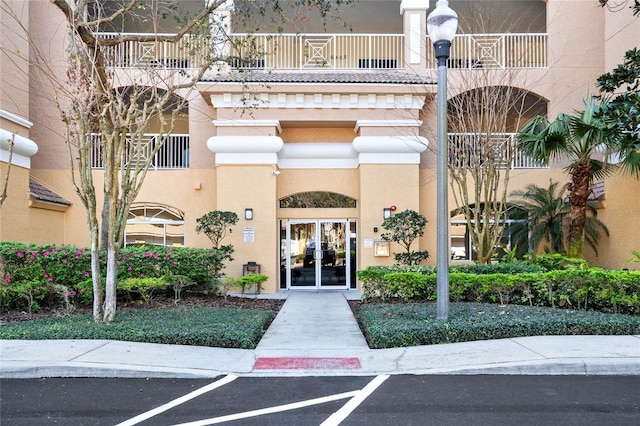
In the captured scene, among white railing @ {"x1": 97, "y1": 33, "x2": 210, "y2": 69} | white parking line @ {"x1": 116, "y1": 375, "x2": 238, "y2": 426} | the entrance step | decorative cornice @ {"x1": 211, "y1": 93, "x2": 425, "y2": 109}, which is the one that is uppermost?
white railing @ {"x1": 97, "y1": 33, "x2": 210, "y2": 69}

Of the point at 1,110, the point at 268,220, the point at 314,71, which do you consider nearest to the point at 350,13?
the point at 314,71

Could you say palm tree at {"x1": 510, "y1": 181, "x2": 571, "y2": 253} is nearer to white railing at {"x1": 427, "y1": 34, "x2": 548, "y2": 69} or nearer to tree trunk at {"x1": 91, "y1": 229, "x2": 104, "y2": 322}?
white railing at {"x1": 427, "y1": 34, "x2": 548, "y2": 69}

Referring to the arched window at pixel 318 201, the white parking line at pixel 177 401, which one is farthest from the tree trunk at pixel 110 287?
the arched window at pixel 318 201

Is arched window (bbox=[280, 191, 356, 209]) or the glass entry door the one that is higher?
arched window (bbox=[280, 191, 356, 209])

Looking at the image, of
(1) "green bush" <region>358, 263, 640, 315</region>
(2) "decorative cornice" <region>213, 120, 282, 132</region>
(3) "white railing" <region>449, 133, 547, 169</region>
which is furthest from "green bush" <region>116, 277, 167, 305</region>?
(3) "white railing" <region>449, 133, 547, 169</region>

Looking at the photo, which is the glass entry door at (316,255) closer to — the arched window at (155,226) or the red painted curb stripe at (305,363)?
the arched window at (155,226)

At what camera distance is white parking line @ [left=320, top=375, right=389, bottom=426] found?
15.9 feet

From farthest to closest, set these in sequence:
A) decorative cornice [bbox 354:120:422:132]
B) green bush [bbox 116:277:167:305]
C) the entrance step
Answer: decorative cornice [bbox 354:120:422:132]
green bush [bbox 116:277:167:305]
the entrance step

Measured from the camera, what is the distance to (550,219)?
14.7 metres

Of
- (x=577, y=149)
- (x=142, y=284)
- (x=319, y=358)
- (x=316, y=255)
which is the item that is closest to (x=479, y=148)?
(x=577, y=149)

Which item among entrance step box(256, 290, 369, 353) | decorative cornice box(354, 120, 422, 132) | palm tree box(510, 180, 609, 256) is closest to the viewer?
entrance step box(256, 290, 369, 353)

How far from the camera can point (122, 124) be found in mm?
8648

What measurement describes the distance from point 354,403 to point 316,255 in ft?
33.8

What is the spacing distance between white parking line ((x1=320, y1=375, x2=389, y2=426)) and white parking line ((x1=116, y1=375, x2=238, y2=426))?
5.49 ft
